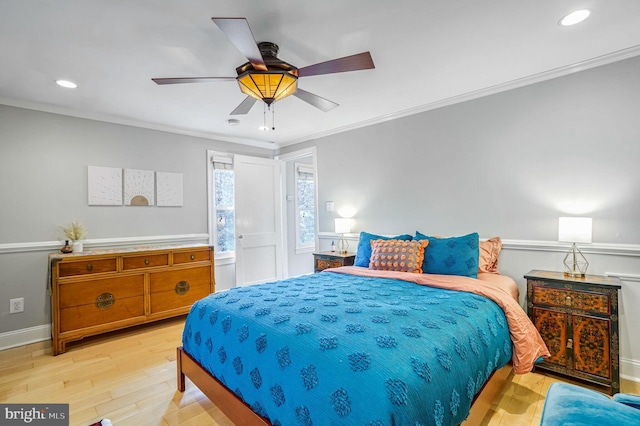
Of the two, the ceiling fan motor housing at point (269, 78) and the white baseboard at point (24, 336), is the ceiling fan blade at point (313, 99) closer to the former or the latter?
the ceiling fan motor housing at point (269, 78)

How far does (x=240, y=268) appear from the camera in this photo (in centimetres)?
445

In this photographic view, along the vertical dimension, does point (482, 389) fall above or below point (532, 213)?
below

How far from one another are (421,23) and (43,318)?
4443 millimetres

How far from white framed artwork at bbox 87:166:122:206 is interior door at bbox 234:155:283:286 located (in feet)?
4.82

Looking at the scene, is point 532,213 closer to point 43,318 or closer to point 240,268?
point 240,268

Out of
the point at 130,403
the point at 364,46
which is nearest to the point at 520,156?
the point at 364,46

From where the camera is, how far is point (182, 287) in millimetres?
3609

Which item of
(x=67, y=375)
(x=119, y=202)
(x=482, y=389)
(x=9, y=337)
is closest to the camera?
(x=482, y=389)

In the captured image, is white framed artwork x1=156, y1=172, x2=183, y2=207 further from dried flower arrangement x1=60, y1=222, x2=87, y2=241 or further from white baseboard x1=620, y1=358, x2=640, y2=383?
white baseboard x1=620, y1=358, x2=640, y2=383

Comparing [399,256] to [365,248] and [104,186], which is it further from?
[104,186]

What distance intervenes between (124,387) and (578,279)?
3498mm

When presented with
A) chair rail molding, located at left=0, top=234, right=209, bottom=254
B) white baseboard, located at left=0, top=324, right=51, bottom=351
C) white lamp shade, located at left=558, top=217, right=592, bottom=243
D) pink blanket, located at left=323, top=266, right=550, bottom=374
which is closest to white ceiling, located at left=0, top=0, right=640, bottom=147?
white lamp shade, located at left=558, top=217, right=592, bottom=243

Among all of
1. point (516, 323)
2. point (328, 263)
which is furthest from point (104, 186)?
point (516, 323)

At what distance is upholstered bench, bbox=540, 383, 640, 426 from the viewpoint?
962 mm
